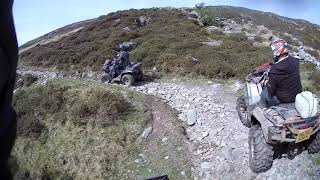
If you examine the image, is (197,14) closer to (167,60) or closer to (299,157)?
(167,60)

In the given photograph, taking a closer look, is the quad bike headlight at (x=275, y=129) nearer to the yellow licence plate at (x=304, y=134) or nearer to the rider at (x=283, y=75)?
the yellow licence plate at (x=304, y=134)

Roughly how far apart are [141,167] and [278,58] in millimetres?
3301

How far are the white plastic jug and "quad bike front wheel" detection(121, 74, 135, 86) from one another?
7.88m

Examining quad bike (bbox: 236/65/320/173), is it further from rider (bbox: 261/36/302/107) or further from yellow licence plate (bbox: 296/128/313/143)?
rider (bbox: 261/36/302/107)

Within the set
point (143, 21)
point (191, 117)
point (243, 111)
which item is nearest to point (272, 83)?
point (243, 111)

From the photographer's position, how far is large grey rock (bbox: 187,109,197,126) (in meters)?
9.90

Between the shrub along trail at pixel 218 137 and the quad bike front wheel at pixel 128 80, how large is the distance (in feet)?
3.79

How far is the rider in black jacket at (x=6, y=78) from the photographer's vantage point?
1.53 m

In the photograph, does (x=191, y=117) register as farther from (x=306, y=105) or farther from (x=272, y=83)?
(x=306, y=105)

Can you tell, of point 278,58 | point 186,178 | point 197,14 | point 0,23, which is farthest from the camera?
point 197,14

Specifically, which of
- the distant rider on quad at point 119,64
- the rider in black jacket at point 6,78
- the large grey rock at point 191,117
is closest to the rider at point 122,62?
the distant rider on quad at point 119,64

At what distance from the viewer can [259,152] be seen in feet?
22.6

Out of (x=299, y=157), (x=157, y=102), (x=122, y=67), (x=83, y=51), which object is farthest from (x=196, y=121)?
(x=83, y=51)

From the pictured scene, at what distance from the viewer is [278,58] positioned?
22.4ft
